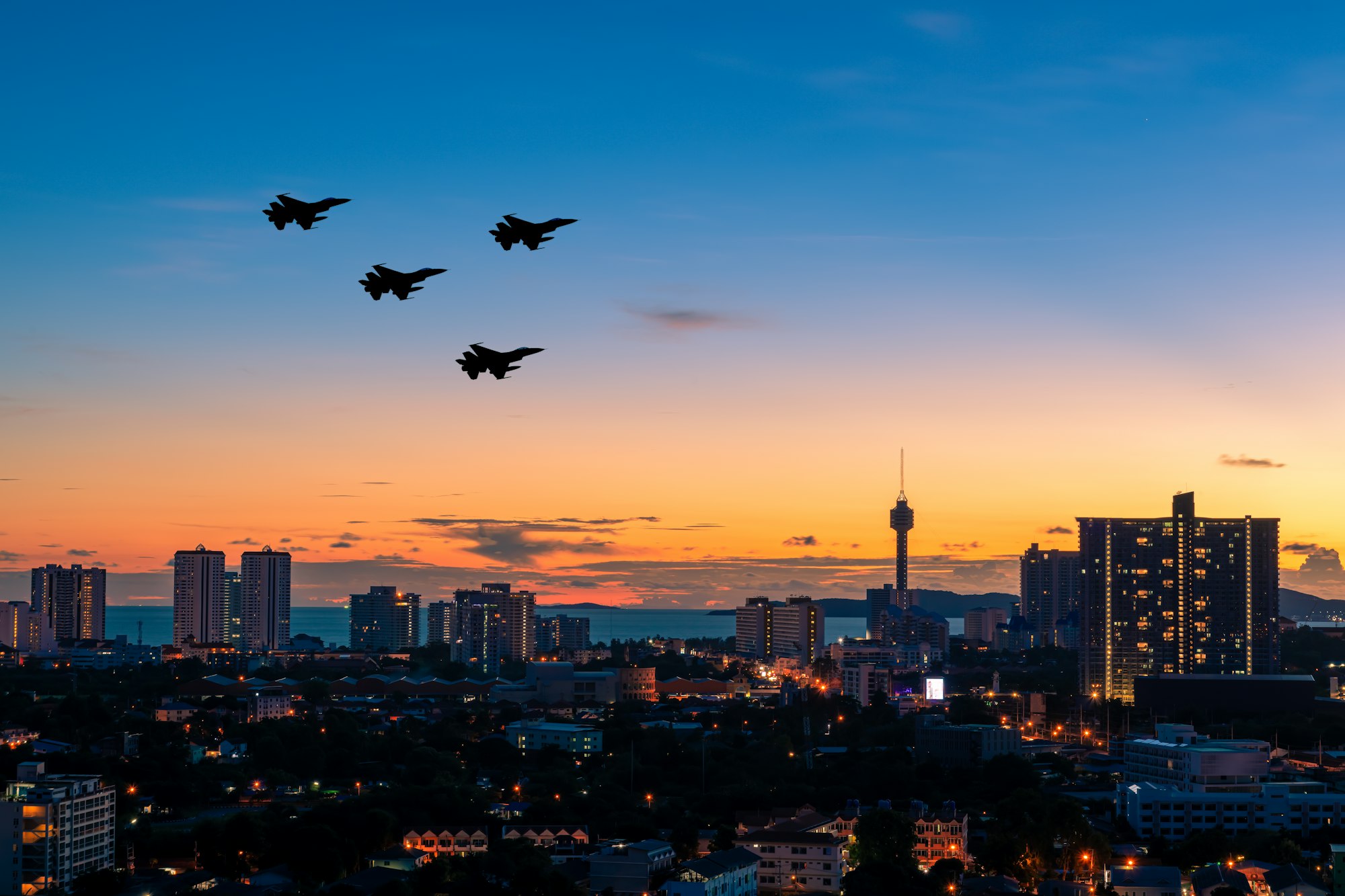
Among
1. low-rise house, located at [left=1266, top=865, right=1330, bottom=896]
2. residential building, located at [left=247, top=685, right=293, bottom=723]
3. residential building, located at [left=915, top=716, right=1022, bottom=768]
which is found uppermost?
low-rise house, located at [left=1266, top=865, right=1330, bottom=896]

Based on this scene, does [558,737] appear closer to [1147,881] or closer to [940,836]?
[940,836]

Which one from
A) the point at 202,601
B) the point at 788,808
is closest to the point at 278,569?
the point at 202,601

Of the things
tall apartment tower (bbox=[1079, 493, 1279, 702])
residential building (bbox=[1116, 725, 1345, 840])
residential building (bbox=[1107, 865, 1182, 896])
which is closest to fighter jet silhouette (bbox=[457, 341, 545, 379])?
residential building (bbox=[1107, 865, 1182, 896])

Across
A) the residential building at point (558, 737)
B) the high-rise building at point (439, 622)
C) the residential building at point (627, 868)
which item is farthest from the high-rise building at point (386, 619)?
the residential building at point (627, 868)

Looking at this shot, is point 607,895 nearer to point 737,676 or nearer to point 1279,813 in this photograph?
point 1279,813

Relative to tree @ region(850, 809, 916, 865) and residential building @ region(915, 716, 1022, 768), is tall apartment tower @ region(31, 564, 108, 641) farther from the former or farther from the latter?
tree @ region(850, 809, 916, 865)

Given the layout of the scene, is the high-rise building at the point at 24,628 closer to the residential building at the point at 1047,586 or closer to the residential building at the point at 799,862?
the residential building at the point at 1047,586

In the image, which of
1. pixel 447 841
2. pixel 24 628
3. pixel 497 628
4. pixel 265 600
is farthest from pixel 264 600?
pixel 447 841
